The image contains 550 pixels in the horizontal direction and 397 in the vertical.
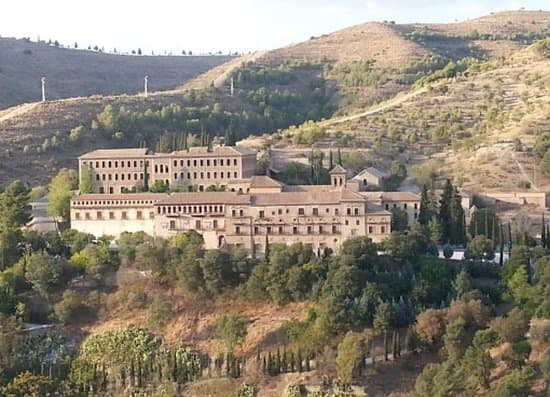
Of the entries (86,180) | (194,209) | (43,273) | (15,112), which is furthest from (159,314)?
(15,112)

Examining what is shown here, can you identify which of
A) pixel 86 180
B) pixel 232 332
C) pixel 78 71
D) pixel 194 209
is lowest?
pixel 232 332

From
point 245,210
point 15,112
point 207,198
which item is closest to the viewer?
point 245,210

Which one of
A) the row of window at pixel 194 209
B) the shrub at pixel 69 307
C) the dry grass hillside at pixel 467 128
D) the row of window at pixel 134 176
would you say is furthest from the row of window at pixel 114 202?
the dry grass hillside at pixel 467 128

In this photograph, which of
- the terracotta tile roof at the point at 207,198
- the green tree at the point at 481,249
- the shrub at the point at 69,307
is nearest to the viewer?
the shrub at the point at 69,307

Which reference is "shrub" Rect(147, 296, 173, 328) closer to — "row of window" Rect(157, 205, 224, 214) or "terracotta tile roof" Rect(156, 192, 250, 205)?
"row of window" Rect(157, 205, 224, 214)

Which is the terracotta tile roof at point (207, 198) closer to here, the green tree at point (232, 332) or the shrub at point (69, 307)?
the shrub at point (69, 307)

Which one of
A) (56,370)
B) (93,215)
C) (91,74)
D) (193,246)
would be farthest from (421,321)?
(91,74)

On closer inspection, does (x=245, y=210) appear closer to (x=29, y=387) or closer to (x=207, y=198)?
(x=207, y=198)
